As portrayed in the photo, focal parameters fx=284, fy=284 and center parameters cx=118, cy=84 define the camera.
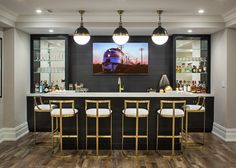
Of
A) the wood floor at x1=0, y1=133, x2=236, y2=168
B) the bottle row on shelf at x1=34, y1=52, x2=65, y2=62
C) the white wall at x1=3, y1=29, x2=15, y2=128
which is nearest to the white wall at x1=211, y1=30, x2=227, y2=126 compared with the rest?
the wood floor at x1=0, y1=133, x2=236, y2=168

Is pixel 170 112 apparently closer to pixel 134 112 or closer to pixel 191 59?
pixel 134 112

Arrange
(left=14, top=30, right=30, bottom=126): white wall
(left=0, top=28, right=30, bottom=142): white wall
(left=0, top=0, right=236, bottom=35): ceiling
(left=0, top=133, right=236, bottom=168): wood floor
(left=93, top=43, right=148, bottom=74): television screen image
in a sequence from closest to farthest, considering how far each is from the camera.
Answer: (left=0, top=133, right=236, bottom=168): wood floor < (left=0, top=0, right=236, bottom=35): ceiling < (left=0, top=28, right=30, bottom=142): white wall < (left=14, top=30, right=30, bottom=126): white wall < (left=93, top=43, right=148, bottom=74): television screen image

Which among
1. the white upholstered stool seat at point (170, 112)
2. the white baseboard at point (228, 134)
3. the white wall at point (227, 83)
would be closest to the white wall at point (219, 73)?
the white wall at point (227, 83)

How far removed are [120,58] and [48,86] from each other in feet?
6.75

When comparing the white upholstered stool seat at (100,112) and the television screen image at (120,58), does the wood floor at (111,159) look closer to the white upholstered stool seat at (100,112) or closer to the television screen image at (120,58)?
the white upholstered stool seat at (100,112)

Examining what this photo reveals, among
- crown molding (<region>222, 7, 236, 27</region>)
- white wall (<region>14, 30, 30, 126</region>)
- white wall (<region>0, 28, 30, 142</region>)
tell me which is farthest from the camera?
white wall (<region>14, 30, 30, 126</region>)

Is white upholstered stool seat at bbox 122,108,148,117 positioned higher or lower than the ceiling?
lower

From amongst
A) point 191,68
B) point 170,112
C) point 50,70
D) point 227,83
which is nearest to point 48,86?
point 50,70

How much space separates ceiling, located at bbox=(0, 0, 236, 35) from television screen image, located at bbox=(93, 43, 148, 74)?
83 centimetres

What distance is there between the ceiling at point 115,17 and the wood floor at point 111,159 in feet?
8.57

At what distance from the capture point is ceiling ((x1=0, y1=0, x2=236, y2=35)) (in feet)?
18.1

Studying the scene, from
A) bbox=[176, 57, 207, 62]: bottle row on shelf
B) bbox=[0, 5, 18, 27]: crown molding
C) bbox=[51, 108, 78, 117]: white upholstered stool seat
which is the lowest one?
bbox=[51, 108, 78, 117]: white upholstered stool seat

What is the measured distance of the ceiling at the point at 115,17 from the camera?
217 inches

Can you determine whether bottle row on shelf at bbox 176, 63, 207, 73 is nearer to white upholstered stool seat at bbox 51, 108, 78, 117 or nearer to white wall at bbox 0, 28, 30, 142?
white upholstered stool seat at bbox 51, 108, 78, 117
